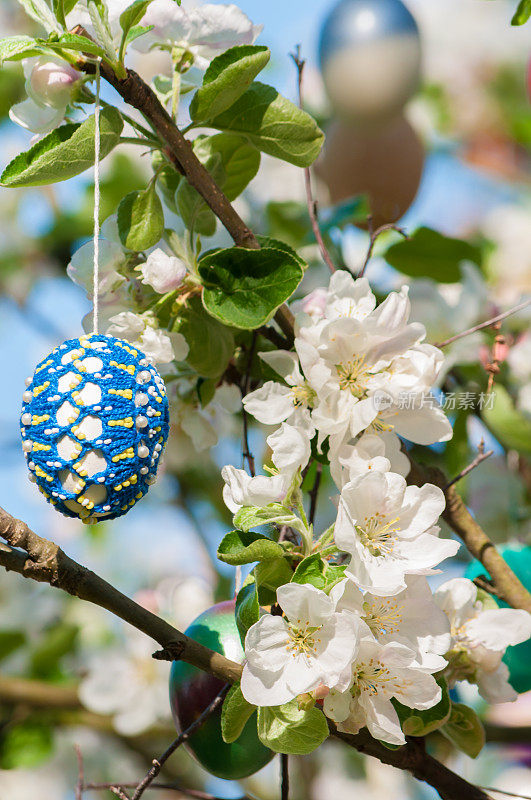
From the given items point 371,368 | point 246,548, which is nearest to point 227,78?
point 371,368

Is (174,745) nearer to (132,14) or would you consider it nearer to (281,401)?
(281,401)

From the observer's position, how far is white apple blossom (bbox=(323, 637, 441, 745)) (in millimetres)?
636

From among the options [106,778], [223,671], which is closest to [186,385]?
[223,671]

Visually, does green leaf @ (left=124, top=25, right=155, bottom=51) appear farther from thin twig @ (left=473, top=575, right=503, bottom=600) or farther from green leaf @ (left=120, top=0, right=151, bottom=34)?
thin twig @ (left=473, top=575, right=503, bottom=600)

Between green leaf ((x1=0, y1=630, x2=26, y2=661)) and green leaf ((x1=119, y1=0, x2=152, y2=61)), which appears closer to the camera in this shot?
green leaf ((x1=119, y1=0, x2=152, y2=61))

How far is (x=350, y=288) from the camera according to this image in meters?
0.76

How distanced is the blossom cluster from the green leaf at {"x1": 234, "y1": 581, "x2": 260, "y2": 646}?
2 cm

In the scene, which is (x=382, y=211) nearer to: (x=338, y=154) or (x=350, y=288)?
(x=338, y=154)

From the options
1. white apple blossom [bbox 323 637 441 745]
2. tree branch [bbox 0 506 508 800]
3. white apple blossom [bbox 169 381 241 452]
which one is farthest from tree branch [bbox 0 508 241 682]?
white apple blossom [bbox 169 381 241 452]

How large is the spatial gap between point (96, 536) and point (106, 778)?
891 mm

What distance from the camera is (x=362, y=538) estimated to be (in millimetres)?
670

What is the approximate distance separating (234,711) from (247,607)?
0.08m

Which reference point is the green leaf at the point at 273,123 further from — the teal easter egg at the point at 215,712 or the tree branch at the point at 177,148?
the teal easter egg at the point at 215,712

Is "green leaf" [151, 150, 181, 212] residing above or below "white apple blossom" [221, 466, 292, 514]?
above
